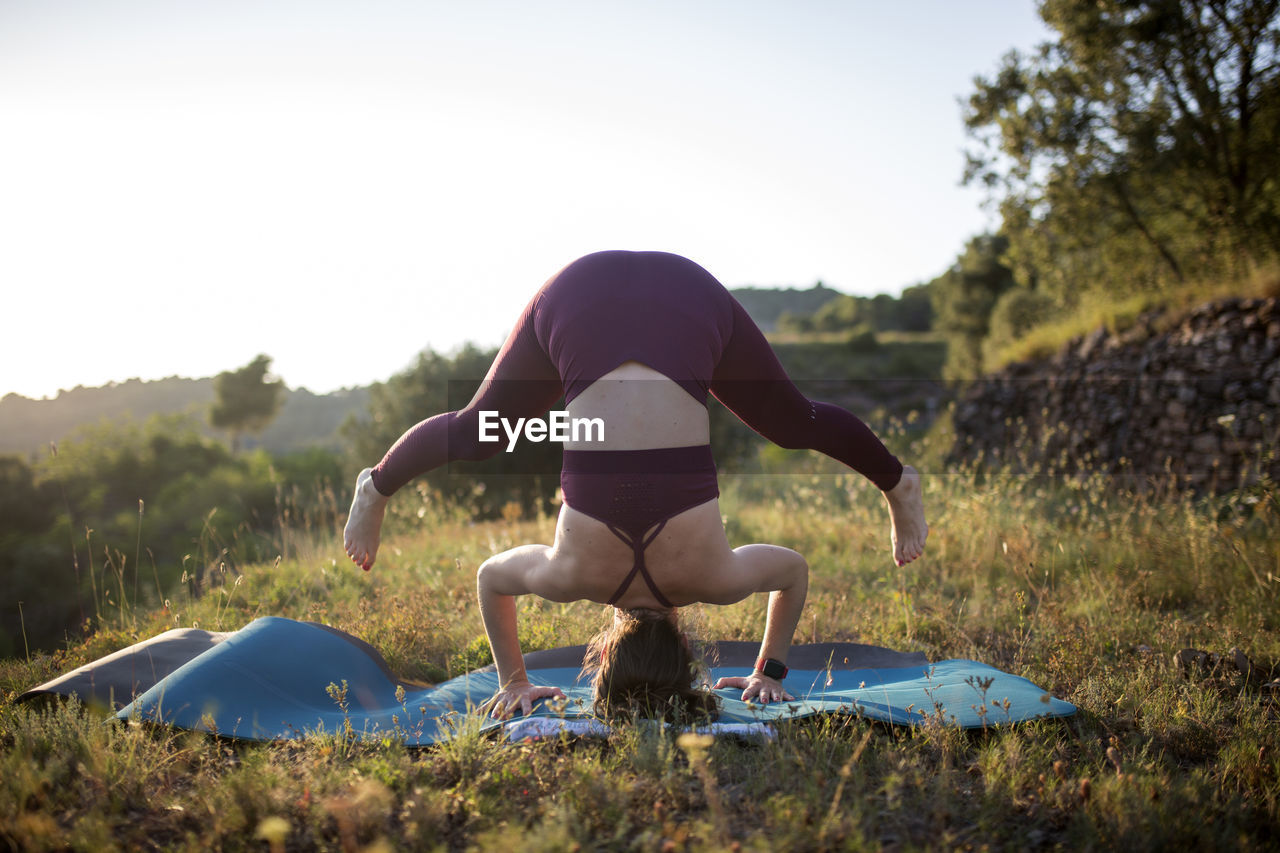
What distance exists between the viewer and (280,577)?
484 centimetres

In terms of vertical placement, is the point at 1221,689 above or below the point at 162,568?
above

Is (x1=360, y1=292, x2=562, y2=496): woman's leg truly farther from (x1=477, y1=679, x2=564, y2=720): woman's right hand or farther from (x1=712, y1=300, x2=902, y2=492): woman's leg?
(x1=477, y1=679, x2=564, y2=720): woman's right hand

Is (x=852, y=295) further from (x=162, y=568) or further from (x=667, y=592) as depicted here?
(x=667, y=592)

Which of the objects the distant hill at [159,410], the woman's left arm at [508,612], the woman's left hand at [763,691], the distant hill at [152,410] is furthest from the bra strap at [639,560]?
the distant hill at [152,410]

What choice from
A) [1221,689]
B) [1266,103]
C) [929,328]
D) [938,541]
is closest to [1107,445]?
[938,541]

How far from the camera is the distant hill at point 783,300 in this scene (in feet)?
198

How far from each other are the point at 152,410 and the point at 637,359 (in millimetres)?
38368

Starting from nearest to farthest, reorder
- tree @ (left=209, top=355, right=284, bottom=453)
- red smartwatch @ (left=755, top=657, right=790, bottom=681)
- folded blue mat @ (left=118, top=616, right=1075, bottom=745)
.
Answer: folded blue mat @ (left=118, top=616, right=1075, bottom=745) < red smartwatch @ (left=755, top=657, right=790, bottom=681) < tree @ (left=209, top=355, right=284, bottom=453)

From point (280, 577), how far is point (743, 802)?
4.10 metres

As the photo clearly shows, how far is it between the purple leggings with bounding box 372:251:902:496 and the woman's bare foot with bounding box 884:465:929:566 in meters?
0.05

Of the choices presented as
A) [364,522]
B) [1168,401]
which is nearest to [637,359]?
[364,522]

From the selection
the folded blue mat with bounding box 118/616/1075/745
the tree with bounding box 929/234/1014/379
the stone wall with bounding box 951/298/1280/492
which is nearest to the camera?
the folded blue mat with bounding box 118/616/1075/745

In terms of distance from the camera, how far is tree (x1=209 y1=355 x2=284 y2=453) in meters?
33.7

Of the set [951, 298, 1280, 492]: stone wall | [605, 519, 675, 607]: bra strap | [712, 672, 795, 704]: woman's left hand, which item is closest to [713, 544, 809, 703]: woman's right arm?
[712, 672, 795, 704]: woman's left hand
